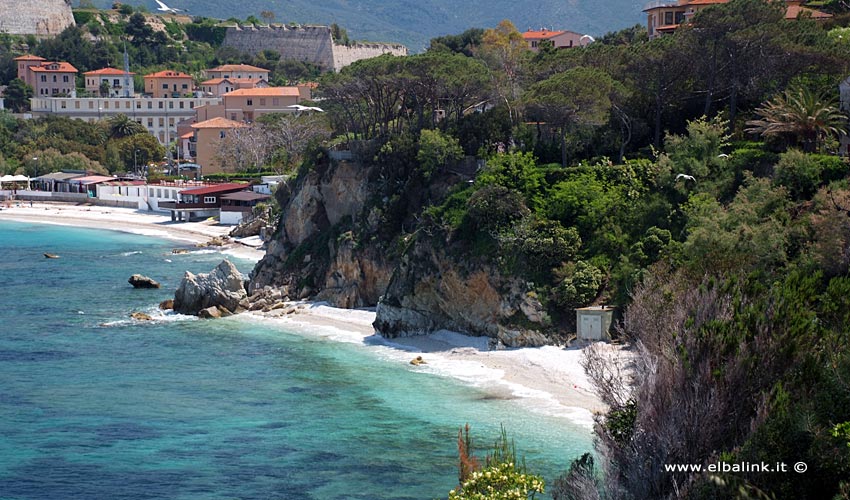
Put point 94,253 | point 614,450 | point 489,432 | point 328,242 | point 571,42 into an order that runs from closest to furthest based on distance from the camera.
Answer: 1. point 614,450
2. point 489,432
3. point 328,242
4. point 94,253
5. point 571,42

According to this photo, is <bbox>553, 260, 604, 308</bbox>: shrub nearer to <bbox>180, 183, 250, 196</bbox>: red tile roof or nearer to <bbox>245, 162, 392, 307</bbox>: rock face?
<bbox>245, 162, 392, 307</bbox>: rock face

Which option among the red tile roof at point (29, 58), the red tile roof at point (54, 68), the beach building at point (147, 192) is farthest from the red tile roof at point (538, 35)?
the red tile roof at point (29, 58)

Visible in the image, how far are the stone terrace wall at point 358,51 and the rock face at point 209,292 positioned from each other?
3959 inches

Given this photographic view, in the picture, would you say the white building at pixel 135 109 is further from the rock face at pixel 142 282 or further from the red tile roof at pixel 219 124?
the rock face at pixel 142 282

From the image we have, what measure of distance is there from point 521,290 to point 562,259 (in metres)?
1.63

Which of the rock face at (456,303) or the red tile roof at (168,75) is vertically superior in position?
the red tile roof at (168,75)

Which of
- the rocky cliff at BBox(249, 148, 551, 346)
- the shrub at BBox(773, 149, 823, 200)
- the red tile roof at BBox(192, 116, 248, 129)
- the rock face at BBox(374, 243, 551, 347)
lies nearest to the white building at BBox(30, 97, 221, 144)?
the red tile roof at BBox(192, 116, 248, 129)

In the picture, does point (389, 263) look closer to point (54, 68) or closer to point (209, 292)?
point (209, 292)

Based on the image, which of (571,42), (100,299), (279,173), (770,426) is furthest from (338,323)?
(571,42)

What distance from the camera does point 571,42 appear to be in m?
87.2

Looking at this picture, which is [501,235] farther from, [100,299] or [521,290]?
[100,299]

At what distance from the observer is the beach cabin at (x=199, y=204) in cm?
7775

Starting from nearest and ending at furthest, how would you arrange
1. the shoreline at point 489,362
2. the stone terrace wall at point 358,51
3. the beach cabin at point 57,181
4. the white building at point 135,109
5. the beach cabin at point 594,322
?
the shoreline at point 489,362 < the beach cabin at point 594,322 < the beach cabin at point 57,181 < the white building at point 135,109 < the stone terrace wall at point 358,51

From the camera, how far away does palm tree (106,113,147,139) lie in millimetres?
106500
